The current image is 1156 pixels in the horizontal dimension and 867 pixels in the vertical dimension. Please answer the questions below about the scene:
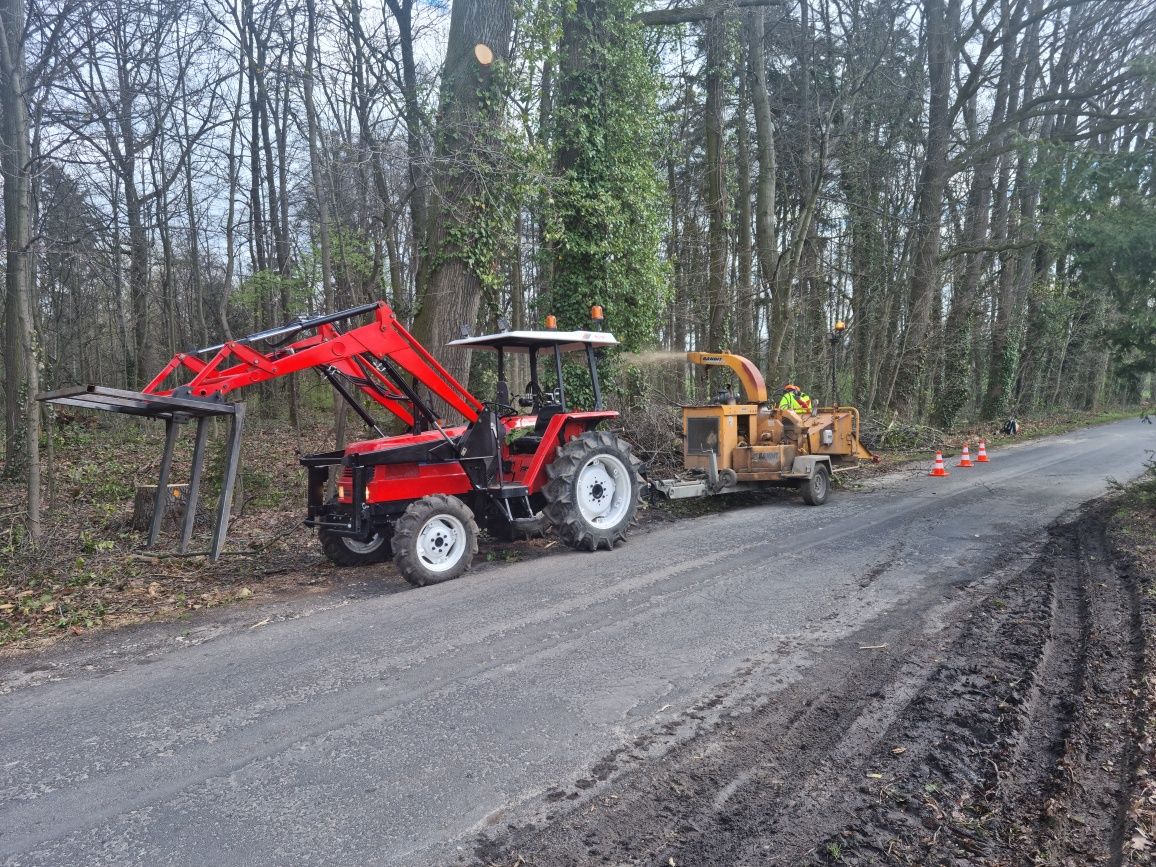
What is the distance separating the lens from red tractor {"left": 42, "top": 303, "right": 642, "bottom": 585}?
645 centimetres

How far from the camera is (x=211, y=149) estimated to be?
64.0 ft

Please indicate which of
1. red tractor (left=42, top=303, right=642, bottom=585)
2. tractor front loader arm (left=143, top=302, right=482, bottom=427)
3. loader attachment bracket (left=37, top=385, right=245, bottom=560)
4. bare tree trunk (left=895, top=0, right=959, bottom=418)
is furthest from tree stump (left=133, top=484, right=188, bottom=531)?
bare tree trunk (left=895, top=0, right=959, bottom=418)

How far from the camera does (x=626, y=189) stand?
13.4 meters

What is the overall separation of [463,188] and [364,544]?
5.60 meters

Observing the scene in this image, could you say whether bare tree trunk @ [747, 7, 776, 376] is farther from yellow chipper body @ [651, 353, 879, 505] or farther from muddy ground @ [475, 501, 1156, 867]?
muddy ground @ [475, 501, 1156, 867]

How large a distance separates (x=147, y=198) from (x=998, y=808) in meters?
18.8

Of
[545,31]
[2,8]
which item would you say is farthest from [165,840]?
[545,31]

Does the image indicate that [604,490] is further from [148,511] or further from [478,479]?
[148,511]

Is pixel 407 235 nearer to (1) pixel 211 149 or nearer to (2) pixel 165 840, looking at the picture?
(1) pixel 211 149

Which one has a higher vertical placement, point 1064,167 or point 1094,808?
point 1064,167

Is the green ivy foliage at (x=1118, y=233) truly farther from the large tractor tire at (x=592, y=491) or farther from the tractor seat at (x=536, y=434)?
the tractor seat at (x=536, y=434)

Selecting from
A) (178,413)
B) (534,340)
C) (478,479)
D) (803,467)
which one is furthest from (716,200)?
(178,413)

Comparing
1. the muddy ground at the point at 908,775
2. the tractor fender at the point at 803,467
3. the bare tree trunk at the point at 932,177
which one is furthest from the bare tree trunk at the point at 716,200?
the muddy ground at the point at 908,775

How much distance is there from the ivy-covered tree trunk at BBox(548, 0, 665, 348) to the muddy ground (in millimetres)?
9309
